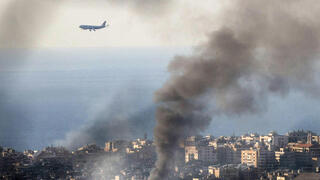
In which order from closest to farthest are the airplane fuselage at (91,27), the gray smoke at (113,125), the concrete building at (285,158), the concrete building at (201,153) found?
the concrete building at (285,158) → the concrete building at (201,153) → the airplane fuselage at (91,27) → the gray smoke at (113,125)

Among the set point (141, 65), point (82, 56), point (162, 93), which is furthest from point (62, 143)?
point (82, 56)

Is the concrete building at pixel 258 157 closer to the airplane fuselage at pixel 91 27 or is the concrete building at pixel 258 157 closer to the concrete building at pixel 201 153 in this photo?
the concrete building at pixel 201 153

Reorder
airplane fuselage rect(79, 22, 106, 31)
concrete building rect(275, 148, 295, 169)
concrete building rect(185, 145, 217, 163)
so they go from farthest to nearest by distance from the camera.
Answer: airplane fuselage rect(79, 22, 106, 31) → concrete building rect(185, 145, 217, 163) → concrete building rect(275, 148, 295, 169)

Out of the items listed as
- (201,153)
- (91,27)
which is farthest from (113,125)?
(201,153)

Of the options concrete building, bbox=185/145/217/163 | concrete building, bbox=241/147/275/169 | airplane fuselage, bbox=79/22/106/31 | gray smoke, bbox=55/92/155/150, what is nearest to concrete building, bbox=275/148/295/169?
concrete building, bbox=241/147/275/169

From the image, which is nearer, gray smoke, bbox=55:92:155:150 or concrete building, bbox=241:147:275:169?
concrete building, bbox=241:147:275:169

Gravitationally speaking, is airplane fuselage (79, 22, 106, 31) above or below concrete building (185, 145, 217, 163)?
above

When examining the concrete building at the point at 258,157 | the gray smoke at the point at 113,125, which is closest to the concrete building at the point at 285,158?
the concrete building at the point at 258,157

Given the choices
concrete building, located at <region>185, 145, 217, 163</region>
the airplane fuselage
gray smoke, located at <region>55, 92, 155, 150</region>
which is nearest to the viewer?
concrete building, located at <region>185, 145, 217, 163</region>

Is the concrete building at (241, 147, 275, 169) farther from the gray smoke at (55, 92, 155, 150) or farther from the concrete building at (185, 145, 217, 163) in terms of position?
the gray smoke at (55, 92, 155, 150)

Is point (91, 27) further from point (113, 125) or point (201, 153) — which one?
point (113, 125)

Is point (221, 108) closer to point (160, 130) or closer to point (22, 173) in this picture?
point (160, 130)
